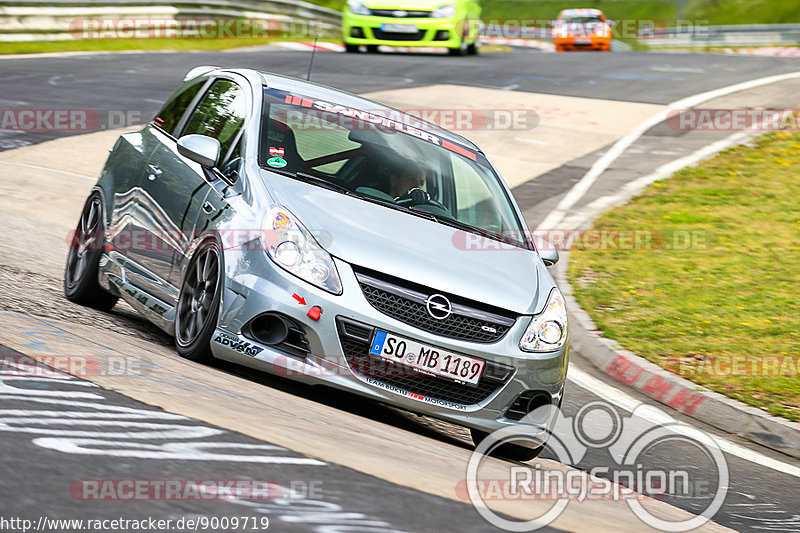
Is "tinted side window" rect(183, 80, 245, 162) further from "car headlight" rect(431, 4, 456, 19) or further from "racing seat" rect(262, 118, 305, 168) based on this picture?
"car headlight" rect(431, 4, 456, 19)

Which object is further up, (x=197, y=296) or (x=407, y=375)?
(x=197, y=296)

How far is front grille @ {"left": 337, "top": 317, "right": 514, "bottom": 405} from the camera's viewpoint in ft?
17.5

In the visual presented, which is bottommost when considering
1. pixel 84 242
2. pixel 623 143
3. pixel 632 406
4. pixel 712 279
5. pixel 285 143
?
pixel 632 406

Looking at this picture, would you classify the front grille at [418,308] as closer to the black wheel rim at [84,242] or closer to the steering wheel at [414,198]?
the steering wheel at [414,198]

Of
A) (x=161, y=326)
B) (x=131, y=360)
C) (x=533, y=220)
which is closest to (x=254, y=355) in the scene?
(x=131, y=360)

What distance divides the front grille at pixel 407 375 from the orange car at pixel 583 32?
3669 centimetres

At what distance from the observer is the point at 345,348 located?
5.34 metres

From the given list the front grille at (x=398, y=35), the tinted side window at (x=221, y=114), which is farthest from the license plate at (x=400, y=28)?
the tinted side window at (x=221, y=114)

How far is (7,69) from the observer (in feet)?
63.2

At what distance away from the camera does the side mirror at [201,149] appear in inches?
244

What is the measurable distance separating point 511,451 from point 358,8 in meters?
20.6

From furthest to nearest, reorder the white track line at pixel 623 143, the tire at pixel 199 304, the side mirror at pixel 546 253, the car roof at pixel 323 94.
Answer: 1. the white track line at pixel 623 143
2. the car roof at pixel 323 94
3. the side mirror at pixel 546 253
4. the tire at pixel 199 304

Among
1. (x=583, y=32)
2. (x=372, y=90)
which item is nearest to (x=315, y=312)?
(x=372, y=90)

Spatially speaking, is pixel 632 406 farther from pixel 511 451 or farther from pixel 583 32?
pixel 583 32
